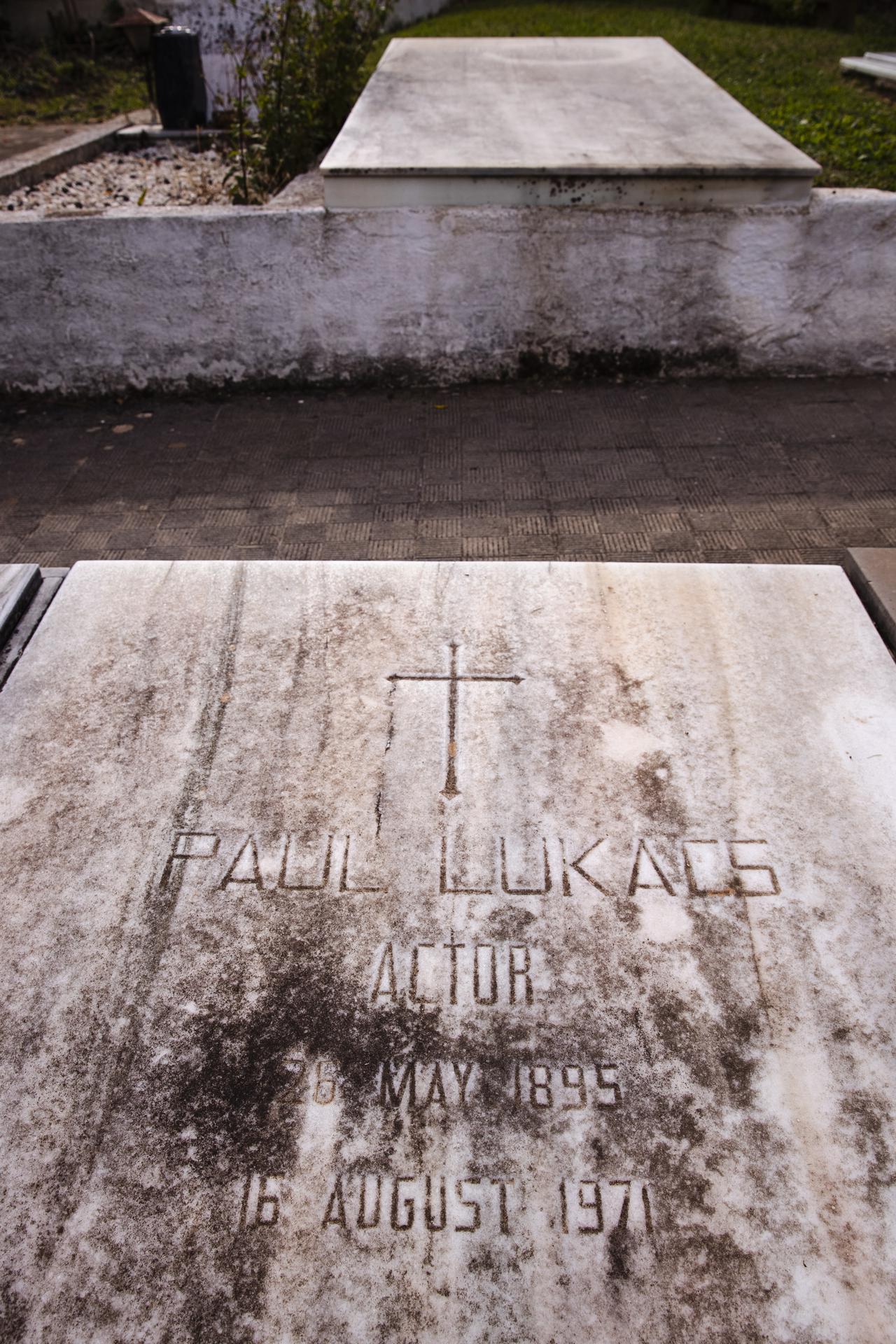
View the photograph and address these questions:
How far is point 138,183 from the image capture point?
7.01 meters

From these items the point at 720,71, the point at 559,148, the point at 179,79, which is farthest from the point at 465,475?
the point at 720,71

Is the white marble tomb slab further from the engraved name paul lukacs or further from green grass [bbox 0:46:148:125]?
green grass [bbox 0:46:148:125]

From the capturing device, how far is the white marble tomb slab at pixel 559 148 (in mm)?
4469

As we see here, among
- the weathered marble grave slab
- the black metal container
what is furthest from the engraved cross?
the black metal container

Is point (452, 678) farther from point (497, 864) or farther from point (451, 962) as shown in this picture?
point (451, 962)

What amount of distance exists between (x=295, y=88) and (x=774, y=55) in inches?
304

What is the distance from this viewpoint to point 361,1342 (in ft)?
4.71

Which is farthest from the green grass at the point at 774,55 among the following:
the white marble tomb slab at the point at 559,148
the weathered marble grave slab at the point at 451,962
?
the weathered marble grave slab at the point at 451,962

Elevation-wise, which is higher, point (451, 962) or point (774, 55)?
point (774, 55)

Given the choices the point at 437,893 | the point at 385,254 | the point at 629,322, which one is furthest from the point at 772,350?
the point at 437,893

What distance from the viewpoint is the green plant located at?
5.78 metres

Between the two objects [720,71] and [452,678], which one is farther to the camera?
[720,71]

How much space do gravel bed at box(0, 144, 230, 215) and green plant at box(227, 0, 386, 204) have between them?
0.35 meters

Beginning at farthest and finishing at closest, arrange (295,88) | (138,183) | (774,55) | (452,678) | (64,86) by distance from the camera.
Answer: (774,55) → (64,86) → (138,183) → (295,88) → (452,678)
